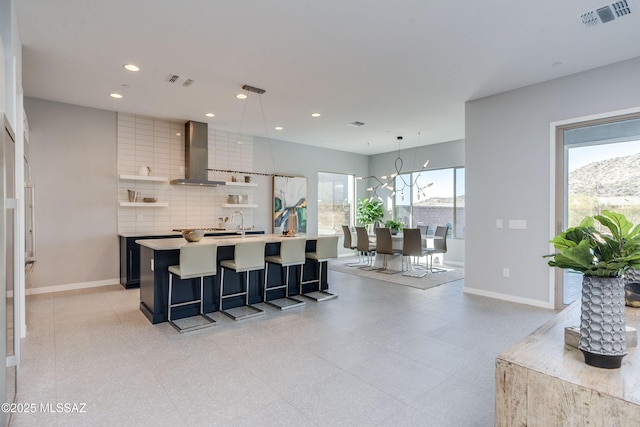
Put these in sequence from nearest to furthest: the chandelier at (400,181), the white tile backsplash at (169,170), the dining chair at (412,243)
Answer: the white tile backsplash at (169,170)
the dining chair at (412,243)
the chandelier at (400,181)

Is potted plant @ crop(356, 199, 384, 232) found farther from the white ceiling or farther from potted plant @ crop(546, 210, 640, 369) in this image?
potted plant @ crop(546, 210, 640, 369)

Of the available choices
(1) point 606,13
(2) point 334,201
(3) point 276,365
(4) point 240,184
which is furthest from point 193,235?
(2) point 334,201

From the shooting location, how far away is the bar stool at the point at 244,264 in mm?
4035

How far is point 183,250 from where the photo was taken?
3.57 metres

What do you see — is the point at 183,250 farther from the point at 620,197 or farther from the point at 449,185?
the point at 449,185

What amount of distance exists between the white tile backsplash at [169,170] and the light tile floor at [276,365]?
2.09 m

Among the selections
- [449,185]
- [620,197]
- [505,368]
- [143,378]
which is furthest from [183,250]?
[449,185]

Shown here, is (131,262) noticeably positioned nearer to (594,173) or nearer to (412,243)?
(412,243)

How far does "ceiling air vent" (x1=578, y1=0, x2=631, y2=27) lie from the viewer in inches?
111

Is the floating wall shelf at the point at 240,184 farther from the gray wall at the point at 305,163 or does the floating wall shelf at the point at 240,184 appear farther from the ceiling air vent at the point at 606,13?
the ceiling air vent at the point at 606,13

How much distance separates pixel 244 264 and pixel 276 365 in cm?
154

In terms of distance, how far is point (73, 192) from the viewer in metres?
5.44

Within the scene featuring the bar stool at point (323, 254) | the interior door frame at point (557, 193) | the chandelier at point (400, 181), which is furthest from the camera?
the chandelier at point (400, 181)


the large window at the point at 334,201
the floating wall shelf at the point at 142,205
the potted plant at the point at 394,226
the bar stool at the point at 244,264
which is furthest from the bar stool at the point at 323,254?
the large window at the point at 334,201
